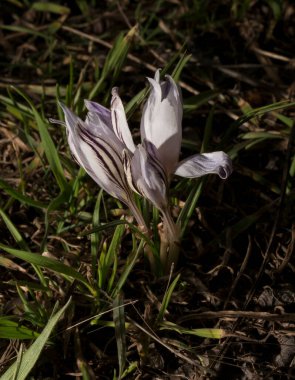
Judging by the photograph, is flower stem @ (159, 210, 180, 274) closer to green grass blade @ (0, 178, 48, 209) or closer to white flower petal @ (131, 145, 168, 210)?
white flower petal @ (131, 145, 168, 210)

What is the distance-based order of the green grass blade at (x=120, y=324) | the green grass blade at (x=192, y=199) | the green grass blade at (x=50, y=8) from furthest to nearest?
the green grass blade at (x=50, y=8) → the green grass blade at (x=192, y=199) → the green grass blade at (x=120, y=324)

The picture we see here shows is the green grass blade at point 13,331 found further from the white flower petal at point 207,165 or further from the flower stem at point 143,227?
the white flower petal at point 207,165

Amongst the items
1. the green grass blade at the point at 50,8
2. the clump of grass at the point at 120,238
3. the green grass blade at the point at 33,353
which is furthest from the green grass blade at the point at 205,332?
the green grass blade at the point at 50,8

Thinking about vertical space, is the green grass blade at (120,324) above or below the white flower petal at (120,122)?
below

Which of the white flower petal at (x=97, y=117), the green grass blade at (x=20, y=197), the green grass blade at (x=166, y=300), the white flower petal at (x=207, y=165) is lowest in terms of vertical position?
the green grass blade at (x=166, y=300)

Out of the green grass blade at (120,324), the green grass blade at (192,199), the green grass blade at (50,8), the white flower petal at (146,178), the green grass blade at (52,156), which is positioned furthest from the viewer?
the green grass blade at (50,8)

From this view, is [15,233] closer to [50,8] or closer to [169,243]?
[169,243]

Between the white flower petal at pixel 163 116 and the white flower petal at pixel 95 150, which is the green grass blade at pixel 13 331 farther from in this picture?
the white flower petal at pixel 163 116

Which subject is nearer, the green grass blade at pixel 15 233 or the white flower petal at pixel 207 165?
the white flower petal at pixel 207 165
